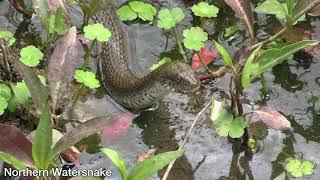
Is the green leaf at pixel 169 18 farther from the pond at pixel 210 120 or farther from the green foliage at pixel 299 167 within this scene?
the green foliage at pixel 299 167

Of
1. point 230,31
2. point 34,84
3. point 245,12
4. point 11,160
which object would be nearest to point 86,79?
point 34,84

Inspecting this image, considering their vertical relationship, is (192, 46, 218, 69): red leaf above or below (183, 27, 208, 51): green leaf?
below

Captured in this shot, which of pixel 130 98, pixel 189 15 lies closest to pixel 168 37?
pixel 189 15

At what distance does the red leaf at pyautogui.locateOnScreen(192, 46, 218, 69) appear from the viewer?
438 cm

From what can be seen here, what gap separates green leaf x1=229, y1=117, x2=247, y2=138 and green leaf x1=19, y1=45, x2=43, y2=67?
1336 mm

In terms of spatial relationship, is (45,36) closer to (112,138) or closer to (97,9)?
(97,9)

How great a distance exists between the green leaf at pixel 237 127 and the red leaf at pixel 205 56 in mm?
805

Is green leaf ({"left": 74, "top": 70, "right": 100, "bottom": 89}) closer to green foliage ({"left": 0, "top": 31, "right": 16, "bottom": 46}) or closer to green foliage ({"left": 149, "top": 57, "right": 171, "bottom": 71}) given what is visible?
green foliage ({"left": 149, "top": 57, "right": 171, "bottom": 71})

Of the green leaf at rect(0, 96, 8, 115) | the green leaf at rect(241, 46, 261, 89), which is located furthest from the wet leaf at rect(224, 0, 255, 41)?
the green leaf at rect(0, 96, 8, 115)

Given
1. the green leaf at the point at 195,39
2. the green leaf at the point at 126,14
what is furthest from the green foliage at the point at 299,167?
the green leaf at the point at 126,14

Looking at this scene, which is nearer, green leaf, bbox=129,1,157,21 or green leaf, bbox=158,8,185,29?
green leaf, bbox=158,8,185,29

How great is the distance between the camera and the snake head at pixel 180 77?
3875 millimetres

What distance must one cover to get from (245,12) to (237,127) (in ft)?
2.84

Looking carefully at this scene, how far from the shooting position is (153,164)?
299 centimetres
